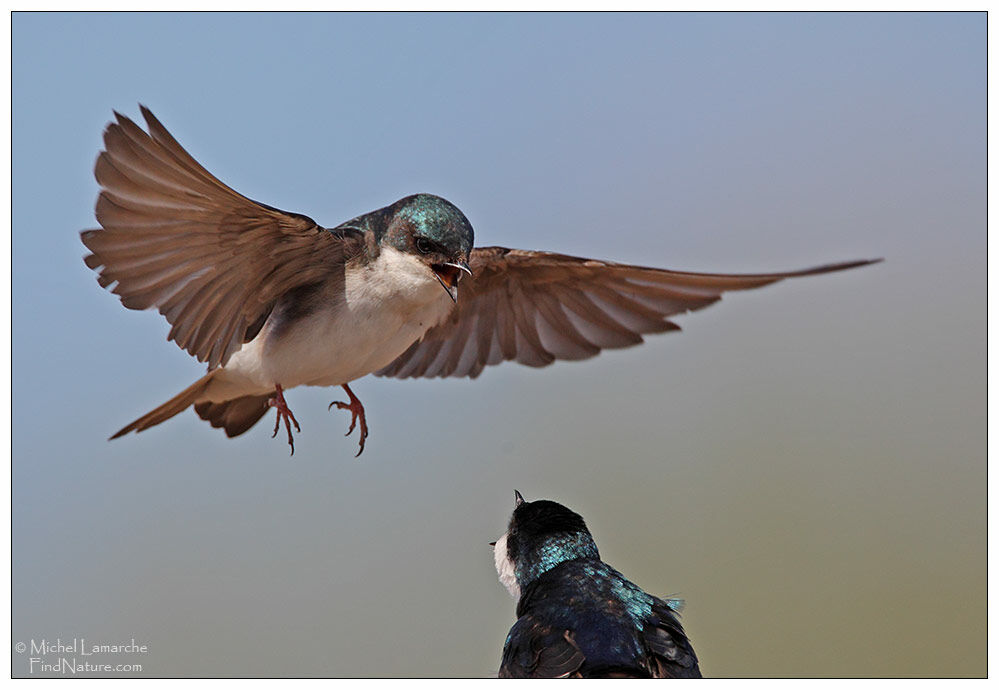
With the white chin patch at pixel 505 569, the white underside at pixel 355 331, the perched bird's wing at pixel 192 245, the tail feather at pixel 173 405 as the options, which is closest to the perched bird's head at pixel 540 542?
the white chin patch at pixel 505 569

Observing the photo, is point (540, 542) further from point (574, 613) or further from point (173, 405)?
point (173, 405)

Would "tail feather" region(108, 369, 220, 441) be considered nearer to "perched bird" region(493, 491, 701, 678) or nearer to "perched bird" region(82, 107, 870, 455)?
"perched bird" region(82, 107, 870, 455)

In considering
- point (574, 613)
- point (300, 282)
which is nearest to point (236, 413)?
point (300, 282)

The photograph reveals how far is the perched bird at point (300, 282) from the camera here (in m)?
2.31

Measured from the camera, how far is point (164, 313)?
2498mm

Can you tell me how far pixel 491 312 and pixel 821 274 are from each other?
4.31 feet

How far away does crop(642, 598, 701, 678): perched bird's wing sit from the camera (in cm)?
222

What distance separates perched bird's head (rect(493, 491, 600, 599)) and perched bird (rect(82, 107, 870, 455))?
0.52 metres

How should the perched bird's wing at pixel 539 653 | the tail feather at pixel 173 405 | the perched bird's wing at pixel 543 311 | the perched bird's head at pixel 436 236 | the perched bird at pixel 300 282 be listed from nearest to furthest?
the perched bird's wing at pixel 539 653 → the perched bird at pixel 300 282 → the perched bird's head at pixel 436 236 → the tail feather at pixel 173 405 → the perched bird's wing at pixel 543 311

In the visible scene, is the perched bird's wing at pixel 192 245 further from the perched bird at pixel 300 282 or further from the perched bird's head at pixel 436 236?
the perched bird's head at pixel 436 236

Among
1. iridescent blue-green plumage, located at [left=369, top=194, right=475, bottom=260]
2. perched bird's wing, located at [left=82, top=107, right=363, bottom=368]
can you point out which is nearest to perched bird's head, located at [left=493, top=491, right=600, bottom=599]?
iridescent blue-green plumage, located at [left=369, top=194, right=475, bottom=260]

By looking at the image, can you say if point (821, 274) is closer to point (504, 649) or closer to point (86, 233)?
point (504, 649)

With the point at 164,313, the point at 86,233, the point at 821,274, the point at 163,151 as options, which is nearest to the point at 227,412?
the point at 164,313

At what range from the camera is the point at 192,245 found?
244cm
